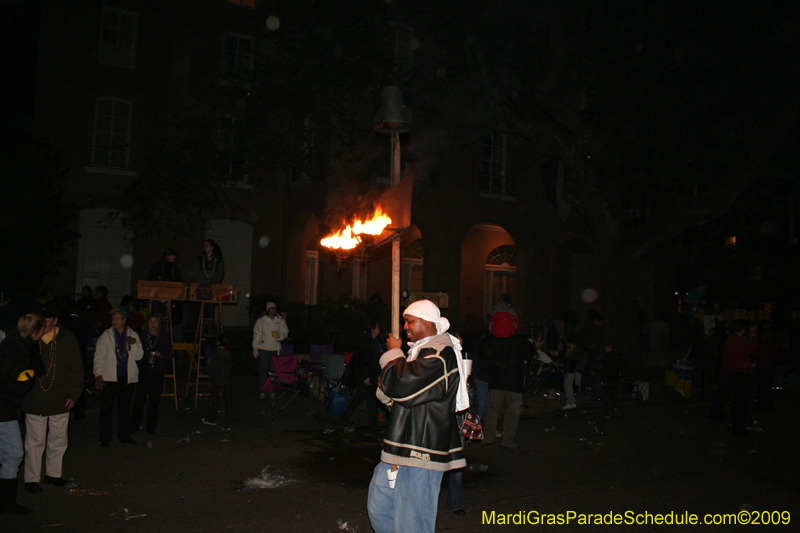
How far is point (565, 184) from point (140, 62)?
13.3 metres

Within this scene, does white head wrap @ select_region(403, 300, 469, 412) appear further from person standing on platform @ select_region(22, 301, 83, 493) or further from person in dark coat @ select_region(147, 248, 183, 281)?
person in dark coat @ select_region(147, 248, 183, 281)

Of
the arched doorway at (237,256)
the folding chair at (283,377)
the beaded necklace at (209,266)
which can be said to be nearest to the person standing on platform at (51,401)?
the folding chair at (283,377)

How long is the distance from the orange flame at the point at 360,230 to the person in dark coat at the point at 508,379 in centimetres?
262

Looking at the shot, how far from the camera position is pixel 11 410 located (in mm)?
5211

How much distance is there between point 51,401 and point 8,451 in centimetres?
69

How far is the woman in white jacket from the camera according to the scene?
1126 centimetres

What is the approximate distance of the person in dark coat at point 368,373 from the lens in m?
9.12

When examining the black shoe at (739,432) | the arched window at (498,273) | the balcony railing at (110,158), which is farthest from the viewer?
the arched window at (498,273)

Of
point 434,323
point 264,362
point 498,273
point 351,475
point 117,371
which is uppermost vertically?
point 498,273

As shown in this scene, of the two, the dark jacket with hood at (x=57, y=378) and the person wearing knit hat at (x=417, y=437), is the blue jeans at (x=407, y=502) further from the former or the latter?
the dark jacket with hood at (x=57, y=378)

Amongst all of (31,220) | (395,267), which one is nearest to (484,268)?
(31,220)

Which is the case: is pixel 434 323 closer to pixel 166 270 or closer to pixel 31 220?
pixel 166 270

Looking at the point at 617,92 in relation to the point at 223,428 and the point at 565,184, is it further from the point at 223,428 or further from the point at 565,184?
the point at 223,428

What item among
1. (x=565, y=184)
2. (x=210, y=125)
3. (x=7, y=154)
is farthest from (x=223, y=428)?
(x=7, y=154)
